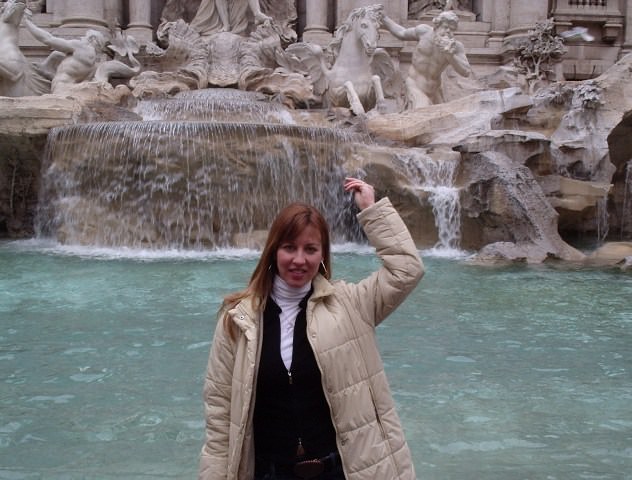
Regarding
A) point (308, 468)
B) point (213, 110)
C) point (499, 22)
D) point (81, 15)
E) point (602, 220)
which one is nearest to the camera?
point (308, 468)

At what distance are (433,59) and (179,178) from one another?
5417mm

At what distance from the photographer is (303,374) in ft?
6.20

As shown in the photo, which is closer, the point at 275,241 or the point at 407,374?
the point at 275,241

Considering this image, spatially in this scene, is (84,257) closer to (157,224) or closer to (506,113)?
(157,224)

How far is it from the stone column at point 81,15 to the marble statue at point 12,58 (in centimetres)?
282

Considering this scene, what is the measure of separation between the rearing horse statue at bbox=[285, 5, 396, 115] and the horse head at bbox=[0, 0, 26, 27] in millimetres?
4931

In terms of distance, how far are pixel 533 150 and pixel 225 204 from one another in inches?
159

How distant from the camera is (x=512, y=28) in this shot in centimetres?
1700

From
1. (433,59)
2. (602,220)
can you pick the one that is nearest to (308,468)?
(602,220)

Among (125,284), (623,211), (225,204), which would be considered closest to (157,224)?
(225,204)

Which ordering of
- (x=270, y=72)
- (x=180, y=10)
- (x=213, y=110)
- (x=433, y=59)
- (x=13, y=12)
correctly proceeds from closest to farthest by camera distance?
1. (x=213, y=110)
2. (x=13, y=12)
3. (x=433, y=59)
4. (x=270, y=72)
5. (x=180, y=10)

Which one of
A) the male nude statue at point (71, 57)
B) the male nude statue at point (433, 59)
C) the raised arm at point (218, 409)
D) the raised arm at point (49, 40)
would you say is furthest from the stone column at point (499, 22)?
the raised arm at point (218, 409)

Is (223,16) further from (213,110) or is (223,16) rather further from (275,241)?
(275,241)

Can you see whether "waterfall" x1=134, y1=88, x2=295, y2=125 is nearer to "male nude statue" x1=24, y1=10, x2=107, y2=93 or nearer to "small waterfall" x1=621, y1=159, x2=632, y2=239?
"male nude statue" x1=24, y1=10, x2=107, y2=93
